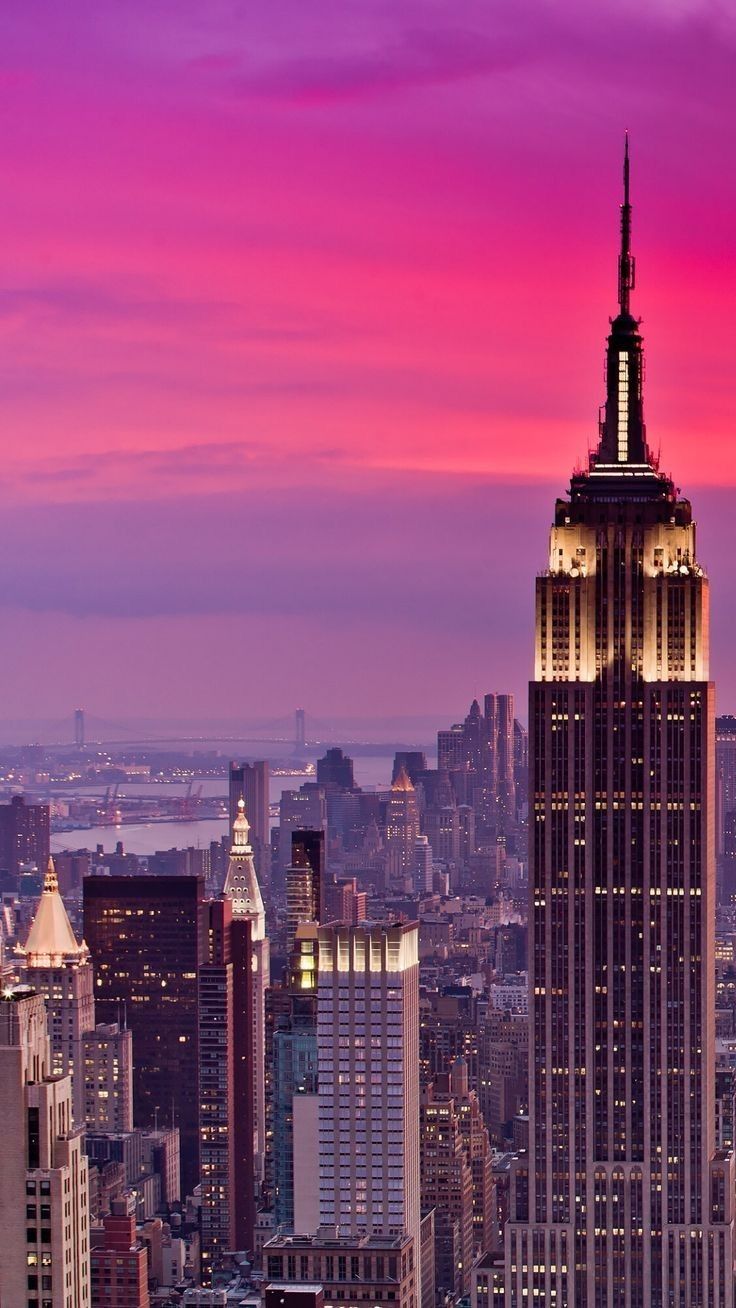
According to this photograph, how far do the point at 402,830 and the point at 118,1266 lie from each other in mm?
53543

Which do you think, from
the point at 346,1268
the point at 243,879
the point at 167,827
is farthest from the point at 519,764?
the point at 346,1268

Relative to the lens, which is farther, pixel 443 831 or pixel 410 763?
pixel 443 831

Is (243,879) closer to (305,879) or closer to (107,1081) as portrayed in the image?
(305,879)

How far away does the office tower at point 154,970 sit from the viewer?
83.4 meters

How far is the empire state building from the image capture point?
198ft

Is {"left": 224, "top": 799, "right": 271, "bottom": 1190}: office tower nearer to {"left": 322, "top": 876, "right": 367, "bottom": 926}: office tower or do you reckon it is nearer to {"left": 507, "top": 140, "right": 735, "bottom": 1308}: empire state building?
{"left": 322, "top": 876, "right": 367, "bottom": 926}: office tower

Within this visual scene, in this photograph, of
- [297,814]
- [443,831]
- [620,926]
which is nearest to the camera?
[620,926]

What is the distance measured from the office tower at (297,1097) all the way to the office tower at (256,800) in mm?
19445

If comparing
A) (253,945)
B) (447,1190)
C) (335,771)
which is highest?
(335,771)

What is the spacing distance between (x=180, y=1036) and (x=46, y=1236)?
200 feet

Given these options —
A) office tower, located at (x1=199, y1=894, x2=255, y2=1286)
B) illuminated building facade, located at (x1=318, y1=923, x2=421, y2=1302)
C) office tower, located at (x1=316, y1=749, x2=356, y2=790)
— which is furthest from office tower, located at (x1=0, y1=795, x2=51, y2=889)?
illuminated building facade, located at (x1=318, y1=923, x2=421, y2=1302)

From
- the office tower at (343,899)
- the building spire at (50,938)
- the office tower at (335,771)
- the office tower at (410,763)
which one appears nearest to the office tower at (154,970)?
the building spire at (50,938)

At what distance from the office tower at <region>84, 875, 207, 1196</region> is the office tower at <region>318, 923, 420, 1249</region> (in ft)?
71.5

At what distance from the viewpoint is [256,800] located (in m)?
94.7
